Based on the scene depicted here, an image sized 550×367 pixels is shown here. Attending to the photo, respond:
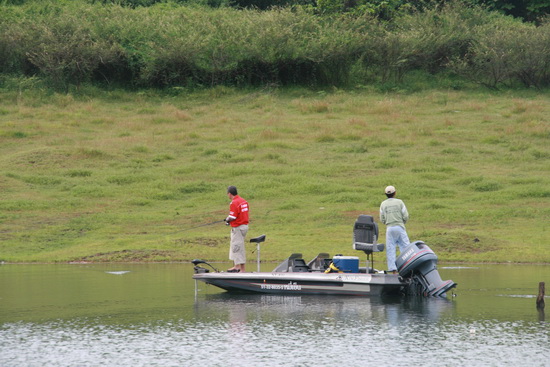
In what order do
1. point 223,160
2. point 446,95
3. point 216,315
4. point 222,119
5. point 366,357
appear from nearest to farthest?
1. point 366,357
2. point 216,315
3. point 223,160
4. point 222,119
5. point 446,95

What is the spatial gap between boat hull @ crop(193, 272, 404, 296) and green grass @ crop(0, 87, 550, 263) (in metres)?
5.44

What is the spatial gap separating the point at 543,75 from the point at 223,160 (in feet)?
73.2

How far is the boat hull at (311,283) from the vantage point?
16.7 meters

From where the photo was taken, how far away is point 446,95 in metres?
45.9

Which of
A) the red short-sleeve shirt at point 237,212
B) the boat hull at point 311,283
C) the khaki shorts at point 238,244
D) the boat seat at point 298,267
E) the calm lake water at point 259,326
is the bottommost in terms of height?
the calm lake water at point 259,326

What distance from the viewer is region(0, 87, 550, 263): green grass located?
25.5m

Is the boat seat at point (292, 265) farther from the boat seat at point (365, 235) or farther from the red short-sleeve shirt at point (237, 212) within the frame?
the boat seat at point (365, 235)

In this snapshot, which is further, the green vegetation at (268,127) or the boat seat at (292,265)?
the green vegetation at (268,127)

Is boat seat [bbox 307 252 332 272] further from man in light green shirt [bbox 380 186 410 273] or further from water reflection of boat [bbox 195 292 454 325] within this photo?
man in light green shirt [bbox 380 186 410 273]

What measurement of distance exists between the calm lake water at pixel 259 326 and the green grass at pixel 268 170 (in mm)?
5415

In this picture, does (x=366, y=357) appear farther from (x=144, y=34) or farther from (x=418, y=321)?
(x=144, y=34)

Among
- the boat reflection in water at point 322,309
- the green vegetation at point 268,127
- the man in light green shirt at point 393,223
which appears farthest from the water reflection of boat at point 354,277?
the green vegetation at point 268,127

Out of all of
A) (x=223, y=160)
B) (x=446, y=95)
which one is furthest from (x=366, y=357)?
(x=446, y=95)

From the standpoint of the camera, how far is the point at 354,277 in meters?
16.8
